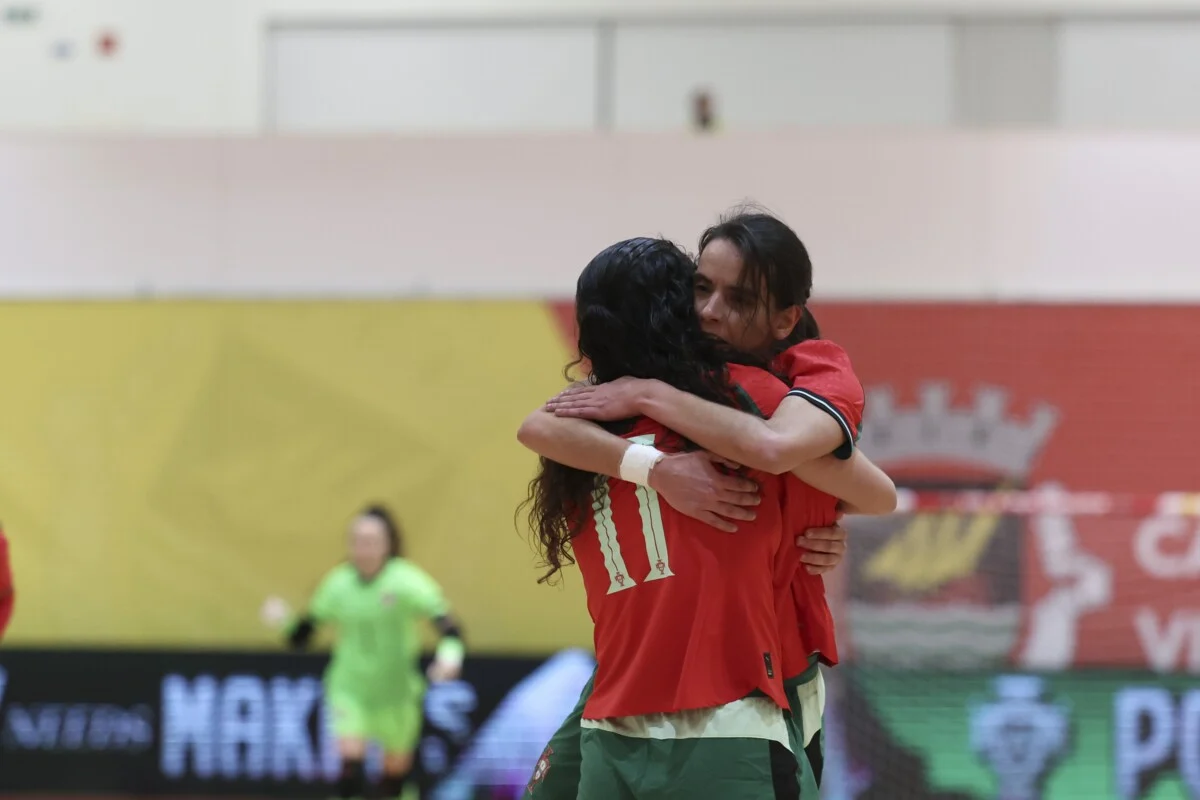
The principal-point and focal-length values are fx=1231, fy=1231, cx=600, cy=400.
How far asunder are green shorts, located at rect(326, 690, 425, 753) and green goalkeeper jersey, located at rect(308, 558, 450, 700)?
5 cm

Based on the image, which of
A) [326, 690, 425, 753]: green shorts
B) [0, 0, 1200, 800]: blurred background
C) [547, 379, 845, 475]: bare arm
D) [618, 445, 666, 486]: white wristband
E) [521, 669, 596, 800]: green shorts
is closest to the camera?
[547, 379, 845, 475]: bare arm

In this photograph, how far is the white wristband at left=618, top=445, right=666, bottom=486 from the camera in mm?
2145

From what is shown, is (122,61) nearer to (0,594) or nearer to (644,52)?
(644,52)

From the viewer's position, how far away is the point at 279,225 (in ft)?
27.5

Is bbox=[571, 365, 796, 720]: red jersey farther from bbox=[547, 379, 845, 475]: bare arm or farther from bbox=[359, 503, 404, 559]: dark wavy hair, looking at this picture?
bbox=[359, 503, 404, 559]: dark wavy hair

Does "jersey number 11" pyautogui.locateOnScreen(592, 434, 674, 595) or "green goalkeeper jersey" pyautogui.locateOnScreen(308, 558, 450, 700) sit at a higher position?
"jersey number 11" pyautogui.locateOnScreen(592, 434, 674, 595)

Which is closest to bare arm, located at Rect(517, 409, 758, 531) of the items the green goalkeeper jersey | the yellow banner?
the green goalkeeper jersey

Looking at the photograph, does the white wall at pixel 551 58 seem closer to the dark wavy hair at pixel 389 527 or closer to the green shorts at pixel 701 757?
A: the dark wavy hair at pixel 389 527

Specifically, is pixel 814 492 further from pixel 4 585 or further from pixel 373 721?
pixel 373 721

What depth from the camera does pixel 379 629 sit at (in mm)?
7125

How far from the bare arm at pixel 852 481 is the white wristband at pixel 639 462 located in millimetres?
250

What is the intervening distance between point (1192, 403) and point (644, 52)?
4.30 m

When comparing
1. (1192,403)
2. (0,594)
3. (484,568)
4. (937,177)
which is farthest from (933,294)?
(0,594)

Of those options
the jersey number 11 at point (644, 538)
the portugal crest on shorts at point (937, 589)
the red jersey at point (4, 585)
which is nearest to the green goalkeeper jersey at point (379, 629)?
the portugal crest on shorts at point (937, 589)
